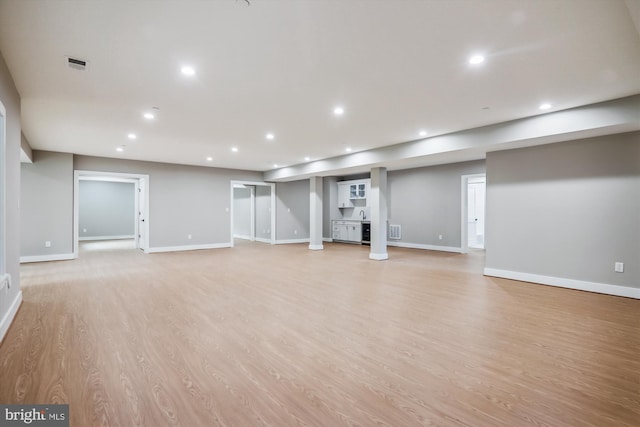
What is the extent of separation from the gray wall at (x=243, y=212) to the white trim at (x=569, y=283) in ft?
29.5

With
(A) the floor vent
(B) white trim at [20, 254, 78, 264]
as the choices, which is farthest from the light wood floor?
(A) the floor vent

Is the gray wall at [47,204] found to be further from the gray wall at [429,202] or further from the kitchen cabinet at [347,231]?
the gray wall at [429,202]

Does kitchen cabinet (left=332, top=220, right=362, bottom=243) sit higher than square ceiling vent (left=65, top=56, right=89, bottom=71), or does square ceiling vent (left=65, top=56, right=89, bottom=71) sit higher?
square ceiling vent (left=65, top=56, right=89, bottom=71)

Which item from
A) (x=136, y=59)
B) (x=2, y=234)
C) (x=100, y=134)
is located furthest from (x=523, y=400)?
(x=100, y=134)

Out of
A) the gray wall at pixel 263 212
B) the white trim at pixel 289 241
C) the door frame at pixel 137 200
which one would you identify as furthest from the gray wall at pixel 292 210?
the door frame at pixel 137 200

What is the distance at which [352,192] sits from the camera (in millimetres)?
10695

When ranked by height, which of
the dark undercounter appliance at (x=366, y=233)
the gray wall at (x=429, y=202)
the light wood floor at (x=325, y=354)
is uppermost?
the gray wall at (x=429, y=202)

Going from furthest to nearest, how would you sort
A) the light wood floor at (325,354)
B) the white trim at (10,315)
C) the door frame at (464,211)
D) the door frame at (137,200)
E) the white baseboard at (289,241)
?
the white baseboard at (289,241), the door frame at (464,211), the door frame at (137,200), the white trim at (10,315), the light wood floor at (325,354)

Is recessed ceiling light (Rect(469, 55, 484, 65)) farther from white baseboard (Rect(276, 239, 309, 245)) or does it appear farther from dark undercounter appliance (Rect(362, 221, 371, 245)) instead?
white baseboard (Rect(276, 239, 309, 245))

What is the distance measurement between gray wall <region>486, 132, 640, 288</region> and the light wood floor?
1.59 ft

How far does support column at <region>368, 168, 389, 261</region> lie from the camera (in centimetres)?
718

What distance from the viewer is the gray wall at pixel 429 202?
8.30 metres

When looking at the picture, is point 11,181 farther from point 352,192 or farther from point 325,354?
point 352,192

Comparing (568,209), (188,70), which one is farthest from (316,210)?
(188,70)
